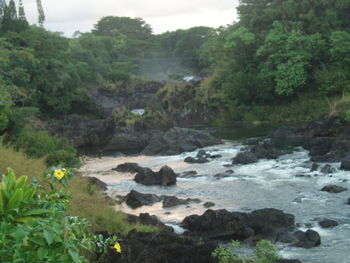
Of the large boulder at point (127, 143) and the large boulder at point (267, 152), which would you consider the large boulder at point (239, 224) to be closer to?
the large boulder at point (267, 152)

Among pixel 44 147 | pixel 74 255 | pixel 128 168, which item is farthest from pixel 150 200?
pixel 74 255

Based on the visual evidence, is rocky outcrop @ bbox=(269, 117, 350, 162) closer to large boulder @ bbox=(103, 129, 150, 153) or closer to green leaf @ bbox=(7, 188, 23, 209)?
large boulder @ bbox=(103, 129, 150, 153)

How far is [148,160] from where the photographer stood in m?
28.6

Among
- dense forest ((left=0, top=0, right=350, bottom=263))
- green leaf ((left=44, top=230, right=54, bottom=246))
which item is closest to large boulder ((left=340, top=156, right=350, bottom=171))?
dense forest ((left=0, top=0, right=350, bottom=263))

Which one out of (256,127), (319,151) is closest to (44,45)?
(256,127)

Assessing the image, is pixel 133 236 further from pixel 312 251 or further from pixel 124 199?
pixel 124 199

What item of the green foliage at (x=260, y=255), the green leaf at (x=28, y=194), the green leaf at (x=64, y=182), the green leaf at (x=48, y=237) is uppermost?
the green leaf at (x=28, y=194)

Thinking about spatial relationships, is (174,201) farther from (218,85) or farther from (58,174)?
(218,85)

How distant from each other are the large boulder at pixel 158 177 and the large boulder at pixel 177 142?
8122 mm

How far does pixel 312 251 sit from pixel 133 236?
14.7 ft

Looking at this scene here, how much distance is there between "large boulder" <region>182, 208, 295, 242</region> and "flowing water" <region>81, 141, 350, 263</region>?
1.99ft

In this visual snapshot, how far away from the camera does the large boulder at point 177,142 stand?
99.5 feet

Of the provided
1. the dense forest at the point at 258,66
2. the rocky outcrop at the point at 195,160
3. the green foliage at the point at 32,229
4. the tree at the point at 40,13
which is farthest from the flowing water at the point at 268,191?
the tree at the point at 40,13

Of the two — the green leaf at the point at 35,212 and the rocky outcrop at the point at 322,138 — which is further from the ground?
the green leaf at the point at 35,212
